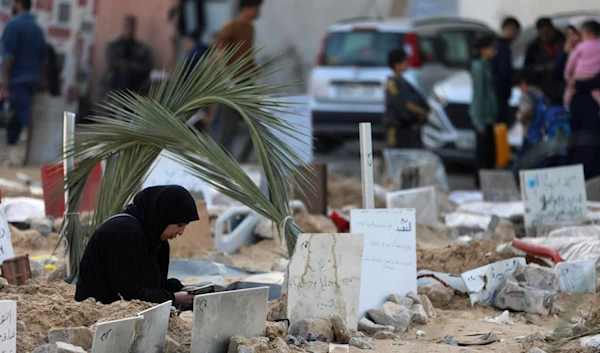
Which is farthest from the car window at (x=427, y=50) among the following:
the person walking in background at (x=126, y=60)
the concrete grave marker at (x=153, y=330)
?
the concrete grave marker at (x=153, y=330)

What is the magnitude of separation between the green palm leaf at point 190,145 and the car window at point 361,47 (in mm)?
9375

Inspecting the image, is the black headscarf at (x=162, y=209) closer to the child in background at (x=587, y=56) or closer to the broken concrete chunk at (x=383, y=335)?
Result: the broken concrete chunk at (x=383, y=335)

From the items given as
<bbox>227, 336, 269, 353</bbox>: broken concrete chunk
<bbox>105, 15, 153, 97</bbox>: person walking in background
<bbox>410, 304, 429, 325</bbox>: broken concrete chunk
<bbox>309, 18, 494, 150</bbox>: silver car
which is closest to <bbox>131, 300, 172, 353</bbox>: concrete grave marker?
<bbox>227, 336, 269, 353</bbox>: broken concrete chunk

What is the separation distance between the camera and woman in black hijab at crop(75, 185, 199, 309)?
251 inches

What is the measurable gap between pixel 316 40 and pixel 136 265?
47.7 feet

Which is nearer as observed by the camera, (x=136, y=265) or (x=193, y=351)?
(x=193, y=351)

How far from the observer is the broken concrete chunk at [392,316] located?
709 centimetres

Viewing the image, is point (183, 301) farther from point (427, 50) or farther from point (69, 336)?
point (427, 50)

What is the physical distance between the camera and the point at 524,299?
7.85 metres

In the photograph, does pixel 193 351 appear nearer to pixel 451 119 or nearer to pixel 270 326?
pixel 270 326

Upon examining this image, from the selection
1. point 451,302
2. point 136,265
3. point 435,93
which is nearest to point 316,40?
point 435,93

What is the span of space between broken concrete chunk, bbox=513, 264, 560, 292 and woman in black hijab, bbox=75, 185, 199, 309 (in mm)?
2640

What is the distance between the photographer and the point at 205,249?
31.4ft

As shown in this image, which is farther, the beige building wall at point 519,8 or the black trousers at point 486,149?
the beige building wall at point 519,8
